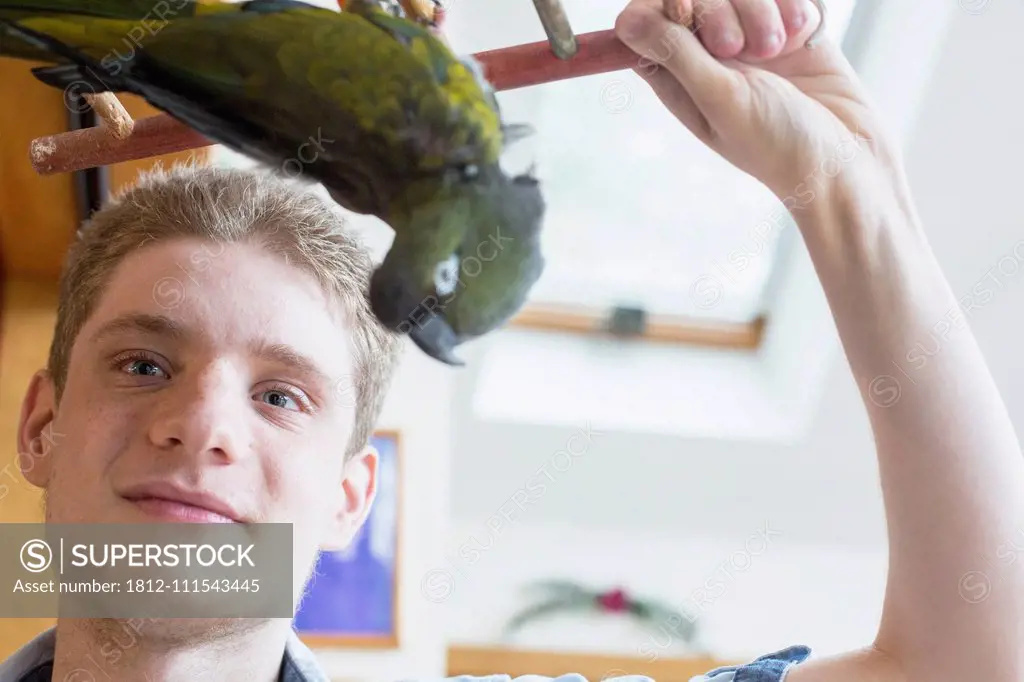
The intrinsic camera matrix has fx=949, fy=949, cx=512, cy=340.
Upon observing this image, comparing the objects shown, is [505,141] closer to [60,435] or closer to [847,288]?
[847,288]

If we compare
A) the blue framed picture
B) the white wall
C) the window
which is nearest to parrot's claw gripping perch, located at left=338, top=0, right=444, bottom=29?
the window

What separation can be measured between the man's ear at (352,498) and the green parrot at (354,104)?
0.21 metres

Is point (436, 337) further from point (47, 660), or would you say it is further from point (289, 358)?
point (47, 660)

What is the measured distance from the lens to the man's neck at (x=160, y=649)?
1.40 feet

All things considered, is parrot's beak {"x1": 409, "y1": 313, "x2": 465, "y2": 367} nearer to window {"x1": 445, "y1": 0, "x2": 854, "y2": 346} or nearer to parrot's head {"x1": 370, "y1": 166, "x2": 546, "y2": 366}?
parrot's head {"x1": 370, "y1": 166, "x2": 546, "y2": 366}

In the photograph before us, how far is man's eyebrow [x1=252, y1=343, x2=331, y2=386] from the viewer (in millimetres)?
400

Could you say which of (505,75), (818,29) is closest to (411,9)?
(505,75)

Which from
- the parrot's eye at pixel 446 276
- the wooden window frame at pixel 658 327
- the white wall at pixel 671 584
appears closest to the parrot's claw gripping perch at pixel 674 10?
the parrot's eye at pixel 446 276

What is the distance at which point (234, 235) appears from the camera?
0.43 m

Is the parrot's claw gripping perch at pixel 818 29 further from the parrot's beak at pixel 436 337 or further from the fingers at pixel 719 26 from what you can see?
the parrot's beak at pixel 436 337

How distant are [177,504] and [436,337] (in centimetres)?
14

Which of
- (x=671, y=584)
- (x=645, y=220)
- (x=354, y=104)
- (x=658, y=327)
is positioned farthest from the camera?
(x=671, y=584)

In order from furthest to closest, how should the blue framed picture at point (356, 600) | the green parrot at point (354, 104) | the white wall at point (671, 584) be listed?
the white wall at point (671, 584) < the blue framed picture at point (356, 600) < the green parrot at point (354, 104)

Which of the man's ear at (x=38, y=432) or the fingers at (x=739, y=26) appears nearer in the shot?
the fingers at (x=739, y=26)
